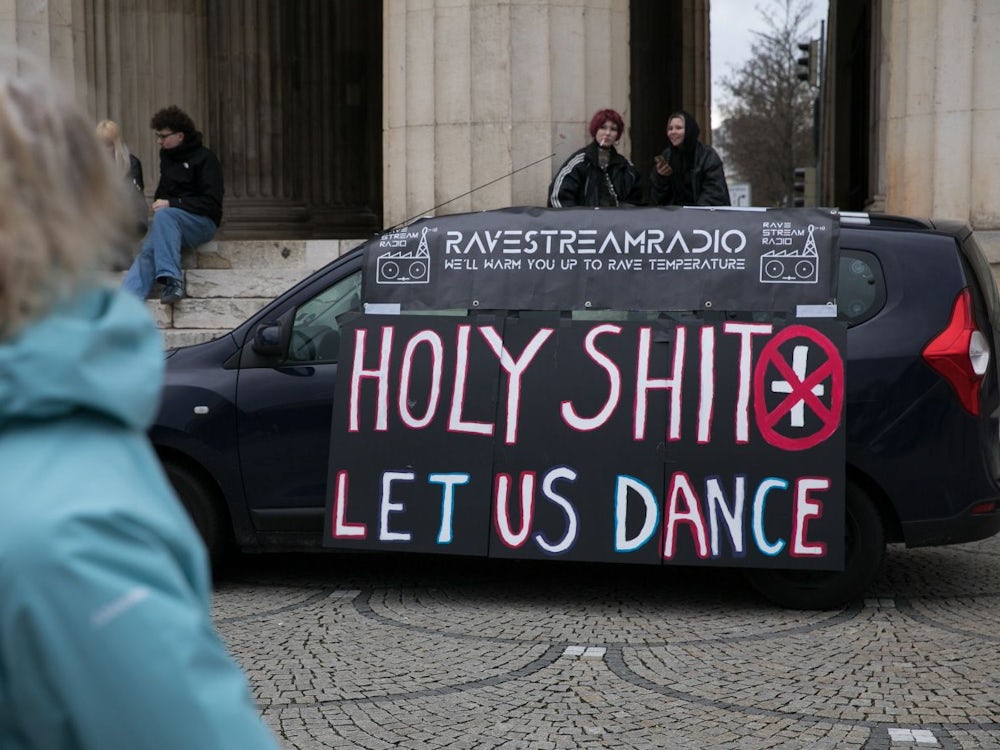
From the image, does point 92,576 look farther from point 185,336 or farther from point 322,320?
point 185,336

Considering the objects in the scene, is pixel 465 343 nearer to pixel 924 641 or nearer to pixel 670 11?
pixel 924 641

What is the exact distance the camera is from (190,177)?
10.8 metres

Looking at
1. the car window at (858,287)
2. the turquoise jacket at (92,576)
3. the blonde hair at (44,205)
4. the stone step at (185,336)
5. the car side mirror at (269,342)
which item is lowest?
the stone step at (185,336)

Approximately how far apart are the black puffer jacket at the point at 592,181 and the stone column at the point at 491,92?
1605 mm

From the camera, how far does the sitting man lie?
1070cm

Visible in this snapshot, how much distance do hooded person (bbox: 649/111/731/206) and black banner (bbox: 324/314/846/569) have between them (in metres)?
3.78

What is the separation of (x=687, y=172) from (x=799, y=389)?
4.27 metres

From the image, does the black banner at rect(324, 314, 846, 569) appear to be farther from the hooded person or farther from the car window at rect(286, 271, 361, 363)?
the hooded person

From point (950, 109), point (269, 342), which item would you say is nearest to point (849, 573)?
point (269, 342)

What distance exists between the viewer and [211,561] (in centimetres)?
680

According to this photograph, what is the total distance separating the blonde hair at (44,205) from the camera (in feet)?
3.97

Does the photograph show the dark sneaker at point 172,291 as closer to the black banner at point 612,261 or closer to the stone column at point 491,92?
the stone column at point 491,92

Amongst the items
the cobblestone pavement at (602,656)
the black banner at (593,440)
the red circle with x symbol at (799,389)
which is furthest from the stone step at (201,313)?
the red circle with x symbol at (799,389)

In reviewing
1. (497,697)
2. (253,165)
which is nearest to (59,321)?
(497,697)
